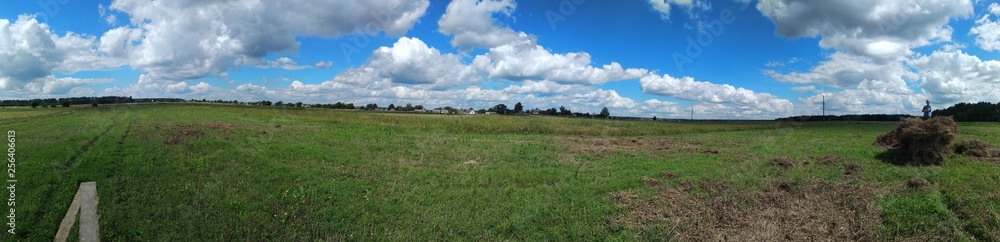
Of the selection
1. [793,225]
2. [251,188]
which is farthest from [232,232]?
[793,225]

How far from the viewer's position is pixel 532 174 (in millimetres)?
12602

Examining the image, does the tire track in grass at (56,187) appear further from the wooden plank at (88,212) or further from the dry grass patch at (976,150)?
the dry grass patch at (976,150)

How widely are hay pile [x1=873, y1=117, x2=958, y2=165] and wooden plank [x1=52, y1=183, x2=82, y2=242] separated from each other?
21.4 metres

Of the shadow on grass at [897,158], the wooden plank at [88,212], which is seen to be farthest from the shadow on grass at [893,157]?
the wooden plank at [88,212]

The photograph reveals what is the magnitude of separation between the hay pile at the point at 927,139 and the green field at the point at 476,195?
0.48 metres

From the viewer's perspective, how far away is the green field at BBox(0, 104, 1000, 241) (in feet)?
26.6

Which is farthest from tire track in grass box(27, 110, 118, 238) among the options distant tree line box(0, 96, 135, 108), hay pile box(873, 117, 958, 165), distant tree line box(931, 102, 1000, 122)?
distant tree line box(931, 102, 1000, 122)

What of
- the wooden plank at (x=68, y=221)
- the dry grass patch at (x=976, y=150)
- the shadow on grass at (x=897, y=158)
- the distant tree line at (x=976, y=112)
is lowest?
the wooden plank at (x=68, y=221)

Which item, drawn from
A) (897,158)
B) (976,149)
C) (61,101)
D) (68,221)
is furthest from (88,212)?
(61,101)

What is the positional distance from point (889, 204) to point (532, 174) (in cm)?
815

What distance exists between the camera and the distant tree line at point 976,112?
172 feet

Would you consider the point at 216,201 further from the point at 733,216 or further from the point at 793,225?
the point at 793,225

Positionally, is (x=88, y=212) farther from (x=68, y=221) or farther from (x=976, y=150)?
(x=976, y=150)

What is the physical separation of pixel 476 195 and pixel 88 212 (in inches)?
298
